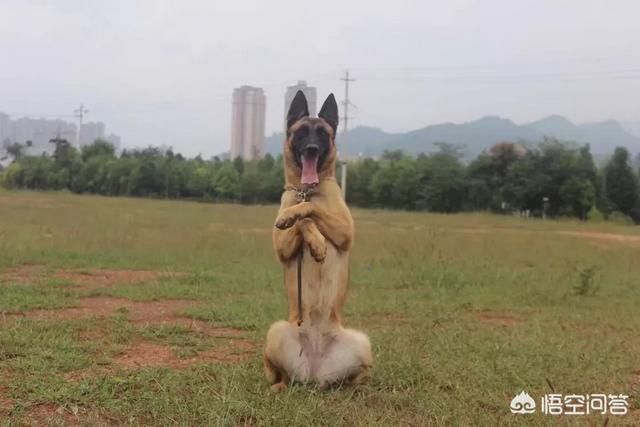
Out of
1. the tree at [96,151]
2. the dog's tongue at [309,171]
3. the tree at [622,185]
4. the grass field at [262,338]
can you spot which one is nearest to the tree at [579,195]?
the tree at [622,185]

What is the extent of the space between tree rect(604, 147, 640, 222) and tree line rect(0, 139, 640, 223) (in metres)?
0.07

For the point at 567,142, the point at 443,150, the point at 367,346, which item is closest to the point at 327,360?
the point at 367,346

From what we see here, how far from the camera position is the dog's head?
4.00 m

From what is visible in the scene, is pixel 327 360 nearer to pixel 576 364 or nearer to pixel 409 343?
pixel 409 343

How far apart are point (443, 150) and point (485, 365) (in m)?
→ 59.7

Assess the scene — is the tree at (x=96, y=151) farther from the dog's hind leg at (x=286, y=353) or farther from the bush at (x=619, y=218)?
the dog's hind leg at (x=286, y=353)

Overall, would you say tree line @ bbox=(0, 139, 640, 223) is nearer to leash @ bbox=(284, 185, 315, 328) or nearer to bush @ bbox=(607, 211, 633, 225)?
bush @ bbox=(607, 211, 633, 225)

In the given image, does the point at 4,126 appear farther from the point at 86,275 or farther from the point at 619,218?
the point at 86,275

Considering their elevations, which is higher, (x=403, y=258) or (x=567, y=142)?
(x=567, y=142)

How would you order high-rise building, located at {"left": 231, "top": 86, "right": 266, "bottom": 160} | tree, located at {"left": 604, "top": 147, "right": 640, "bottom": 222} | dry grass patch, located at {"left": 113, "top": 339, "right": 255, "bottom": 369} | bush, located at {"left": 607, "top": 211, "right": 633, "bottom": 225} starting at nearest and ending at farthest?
1. dry grass patch, located at {"left": 113, "top": 339, "right": 255, "bottom": 369}
2. bush, located at {"left": 607, "top": 211, "right": 633, "bottom": 225}
3. tree, located at {"left": 604, "top": 147, "right": 640, "bottom": 222}
4. high-rise building, located at {"left": 231, "top": 86, "right": 266, "bottom": 160}

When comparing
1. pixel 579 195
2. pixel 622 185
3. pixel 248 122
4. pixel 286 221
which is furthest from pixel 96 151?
pixel 286 221

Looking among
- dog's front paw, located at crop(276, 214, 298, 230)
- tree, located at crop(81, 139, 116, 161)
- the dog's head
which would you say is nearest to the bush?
the dog's head

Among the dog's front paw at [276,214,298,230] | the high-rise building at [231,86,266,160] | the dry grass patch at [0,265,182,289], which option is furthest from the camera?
the high-rise building at [231,86,266,160]

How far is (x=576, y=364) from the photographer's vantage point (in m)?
5.37
